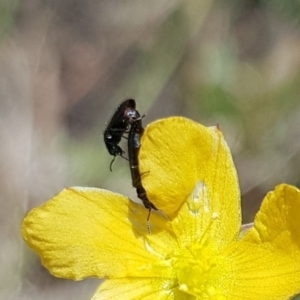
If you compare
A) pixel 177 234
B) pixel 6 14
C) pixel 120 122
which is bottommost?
pixel 177 234

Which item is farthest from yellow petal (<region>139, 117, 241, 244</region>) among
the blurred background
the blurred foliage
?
the blurred foliage

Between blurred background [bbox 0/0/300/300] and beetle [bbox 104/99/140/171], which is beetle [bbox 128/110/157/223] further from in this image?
blurred background [bbox 0/0/300/300]

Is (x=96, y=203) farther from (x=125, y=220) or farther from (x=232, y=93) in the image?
(x=232, y=93)

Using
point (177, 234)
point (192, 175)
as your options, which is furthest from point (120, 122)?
point (177, 234)

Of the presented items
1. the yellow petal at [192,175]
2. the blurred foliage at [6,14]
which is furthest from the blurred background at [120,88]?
the yellow petal at [192,175]

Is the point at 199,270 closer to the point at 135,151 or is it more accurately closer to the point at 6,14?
the point at 135,151

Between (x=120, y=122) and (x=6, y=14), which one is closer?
(x=120, y=122)
